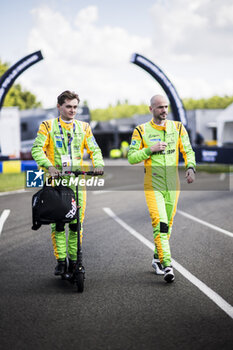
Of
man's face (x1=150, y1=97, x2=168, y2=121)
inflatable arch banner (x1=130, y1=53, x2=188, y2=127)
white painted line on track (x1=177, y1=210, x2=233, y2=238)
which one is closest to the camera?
man's face (x1=150, y1=97, x2=168, y2=121)

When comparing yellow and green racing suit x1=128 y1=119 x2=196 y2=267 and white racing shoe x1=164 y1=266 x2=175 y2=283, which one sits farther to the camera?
yellow and green racing suit x1=128 y1=119 x2=196 y2=267

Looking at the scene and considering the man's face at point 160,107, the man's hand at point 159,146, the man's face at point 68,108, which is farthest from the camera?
the man's face at point 160,107

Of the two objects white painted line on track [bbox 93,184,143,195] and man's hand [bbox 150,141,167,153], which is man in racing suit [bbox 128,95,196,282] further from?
white painted line on track [bbox 93,184,143,195]

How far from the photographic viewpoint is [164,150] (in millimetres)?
5352

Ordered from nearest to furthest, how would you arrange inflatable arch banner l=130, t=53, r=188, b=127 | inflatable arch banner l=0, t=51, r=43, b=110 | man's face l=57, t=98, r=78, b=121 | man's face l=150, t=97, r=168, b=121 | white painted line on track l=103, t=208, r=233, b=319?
white painted line on track l=103, t=208, r=233, b=319
man's face l=57, t=98, r=78, b=121
man's face l=150, t=97, r=168, b=121
inflatable arch banner l=0, t=51, r=43, b=110
inflatable arch banner l=130, t=53, r=188, b=127

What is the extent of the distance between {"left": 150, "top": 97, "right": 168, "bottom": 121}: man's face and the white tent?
1032 inches

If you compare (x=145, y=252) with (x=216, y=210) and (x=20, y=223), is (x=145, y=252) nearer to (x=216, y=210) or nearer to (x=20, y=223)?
(x=20, y=223)

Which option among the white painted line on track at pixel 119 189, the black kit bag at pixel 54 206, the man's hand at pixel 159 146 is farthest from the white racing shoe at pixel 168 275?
the white painted line on track at pixel 119 189

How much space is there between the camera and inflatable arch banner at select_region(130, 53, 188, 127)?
20.7 metres

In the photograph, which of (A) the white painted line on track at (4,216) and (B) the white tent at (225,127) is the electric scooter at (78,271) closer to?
(A) the white painted line on track at (4,216)

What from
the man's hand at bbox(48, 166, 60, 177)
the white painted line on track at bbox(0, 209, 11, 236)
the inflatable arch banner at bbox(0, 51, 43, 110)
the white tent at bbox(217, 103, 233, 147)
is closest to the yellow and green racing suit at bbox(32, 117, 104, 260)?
the man's hand at bbox(48, 166, 60, 177)

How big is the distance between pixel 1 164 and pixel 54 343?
14.7m

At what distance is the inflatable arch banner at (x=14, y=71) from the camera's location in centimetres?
1936

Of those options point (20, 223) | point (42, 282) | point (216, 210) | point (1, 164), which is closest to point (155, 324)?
point (42, 282)
